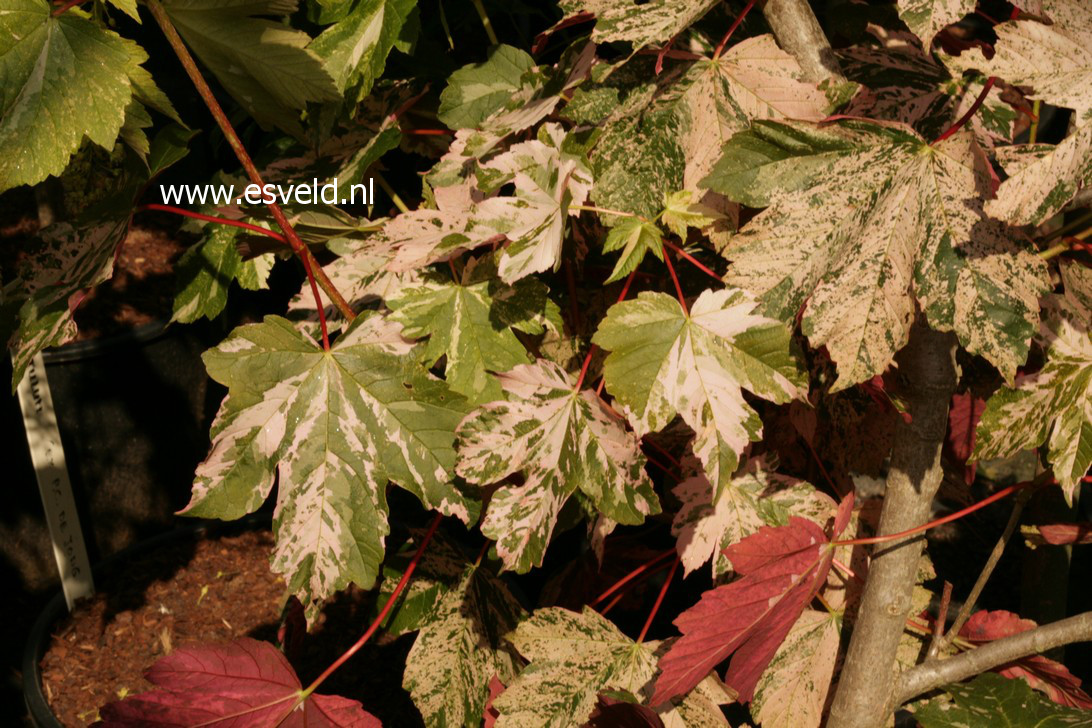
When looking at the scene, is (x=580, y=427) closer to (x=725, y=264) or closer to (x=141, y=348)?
(x=725, y=264)

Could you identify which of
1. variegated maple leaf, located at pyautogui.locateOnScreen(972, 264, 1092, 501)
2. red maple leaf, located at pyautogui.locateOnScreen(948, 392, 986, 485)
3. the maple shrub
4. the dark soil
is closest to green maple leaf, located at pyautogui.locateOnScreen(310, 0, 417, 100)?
the maple shrub

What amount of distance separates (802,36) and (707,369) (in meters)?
0.30

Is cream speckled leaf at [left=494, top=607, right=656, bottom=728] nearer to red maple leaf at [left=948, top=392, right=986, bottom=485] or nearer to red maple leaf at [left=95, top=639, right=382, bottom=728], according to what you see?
red maple leaf at [left=95, top=639, right=382, bottom=728]

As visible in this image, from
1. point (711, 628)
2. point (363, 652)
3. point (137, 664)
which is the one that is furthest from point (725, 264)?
point (137, 664)

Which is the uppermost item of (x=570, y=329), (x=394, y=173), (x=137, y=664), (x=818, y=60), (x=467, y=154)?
(x=818, y=60)

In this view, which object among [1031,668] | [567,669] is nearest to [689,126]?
[567,669]

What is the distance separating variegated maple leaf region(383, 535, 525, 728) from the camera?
3.28 ft

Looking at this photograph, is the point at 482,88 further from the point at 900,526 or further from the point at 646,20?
the point at 900,526

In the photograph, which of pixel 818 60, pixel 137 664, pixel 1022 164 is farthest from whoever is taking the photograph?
pixel 137 664

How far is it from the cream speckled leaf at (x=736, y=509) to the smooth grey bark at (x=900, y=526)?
0.26 ft

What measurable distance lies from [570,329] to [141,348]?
42.8 inches

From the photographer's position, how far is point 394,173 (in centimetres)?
167

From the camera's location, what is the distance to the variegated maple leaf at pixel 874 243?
661mm

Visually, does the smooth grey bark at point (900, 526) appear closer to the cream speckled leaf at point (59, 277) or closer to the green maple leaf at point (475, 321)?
the green maple leaf at point (475, 321)
